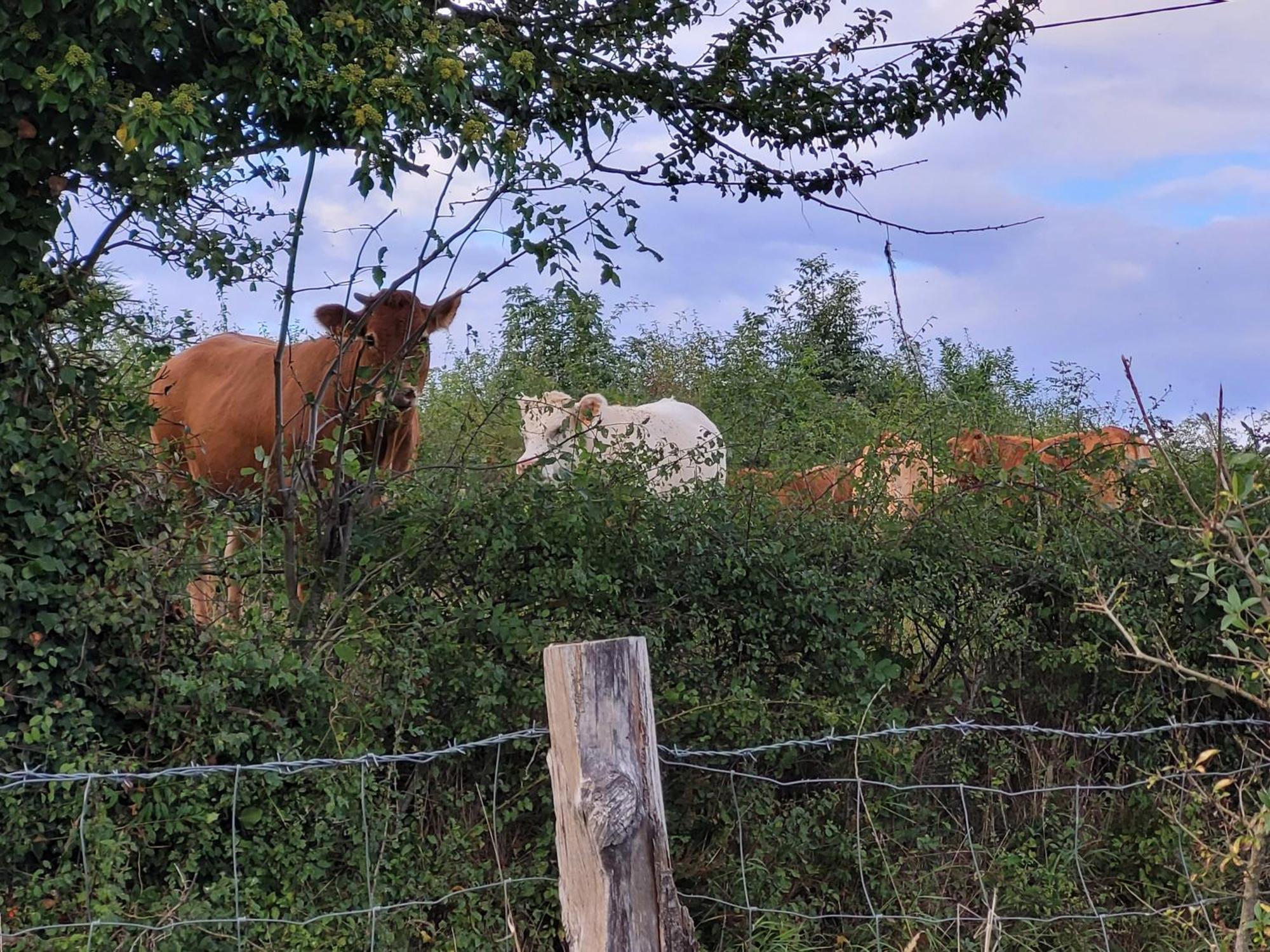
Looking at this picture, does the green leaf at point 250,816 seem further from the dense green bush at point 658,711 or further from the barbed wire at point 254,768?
the barbed wire at point 254,768

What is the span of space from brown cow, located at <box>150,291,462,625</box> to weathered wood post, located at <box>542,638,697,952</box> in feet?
7.82

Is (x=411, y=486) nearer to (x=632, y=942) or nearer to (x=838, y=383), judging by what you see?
(x=632, y=942)

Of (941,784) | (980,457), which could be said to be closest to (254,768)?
(941,784)

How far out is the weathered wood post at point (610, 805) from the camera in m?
2.85

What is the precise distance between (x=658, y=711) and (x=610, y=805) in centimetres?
214

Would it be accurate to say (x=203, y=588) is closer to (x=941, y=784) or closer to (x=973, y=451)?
(x=941, y=784)

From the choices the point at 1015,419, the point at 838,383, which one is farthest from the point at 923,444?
the point at 838,383

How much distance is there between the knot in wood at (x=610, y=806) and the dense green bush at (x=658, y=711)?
1365mm

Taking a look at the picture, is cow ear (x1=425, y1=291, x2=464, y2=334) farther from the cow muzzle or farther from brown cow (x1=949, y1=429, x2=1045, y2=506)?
brown cow (x1=949, y1=429, x2=1045, y2=506)

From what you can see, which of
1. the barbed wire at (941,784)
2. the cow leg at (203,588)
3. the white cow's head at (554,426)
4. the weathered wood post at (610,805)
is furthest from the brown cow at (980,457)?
the weathered wood post at (610,805)

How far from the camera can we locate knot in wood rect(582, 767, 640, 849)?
2848 millimetres

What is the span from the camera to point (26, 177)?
4859 millimetres

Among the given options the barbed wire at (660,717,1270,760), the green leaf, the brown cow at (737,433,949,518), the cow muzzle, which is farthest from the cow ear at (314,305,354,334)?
the barbed wire at (660,717,1270,760)

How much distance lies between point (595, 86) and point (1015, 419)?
6.43m
